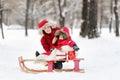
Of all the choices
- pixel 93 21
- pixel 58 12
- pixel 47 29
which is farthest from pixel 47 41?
pixel 58 12

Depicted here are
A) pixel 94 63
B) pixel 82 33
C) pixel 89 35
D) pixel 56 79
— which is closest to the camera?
pixel 56 79

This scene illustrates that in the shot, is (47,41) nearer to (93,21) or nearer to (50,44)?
(50,44)

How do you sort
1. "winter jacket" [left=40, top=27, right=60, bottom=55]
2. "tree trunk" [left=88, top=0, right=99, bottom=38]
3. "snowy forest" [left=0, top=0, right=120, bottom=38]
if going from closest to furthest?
"winter jacket" [left=40, top=27, right=60, bottom=55]
"tree trunk" [left=88, top=0, right=99, bottom=38]
"snowy forest" [left=0, top=0, right=120, bottom=38]

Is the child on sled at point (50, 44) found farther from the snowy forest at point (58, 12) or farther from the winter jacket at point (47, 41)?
the snowy forest at point (58, 12)

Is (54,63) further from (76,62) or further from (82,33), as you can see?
(82,33)

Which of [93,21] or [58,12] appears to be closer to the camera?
[93,21]

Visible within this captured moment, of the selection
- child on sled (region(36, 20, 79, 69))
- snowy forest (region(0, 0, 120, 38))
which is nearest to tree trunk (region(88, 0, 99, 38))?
snowy forest (region(0, 0, 120, 38))

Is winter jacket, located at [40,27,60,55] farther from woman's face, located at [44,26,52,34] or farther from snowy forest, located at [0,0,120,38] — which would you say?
snowy forest, located at [0,0,120,38]

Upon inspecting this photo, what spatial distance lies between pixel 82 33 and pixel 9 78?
1598cm

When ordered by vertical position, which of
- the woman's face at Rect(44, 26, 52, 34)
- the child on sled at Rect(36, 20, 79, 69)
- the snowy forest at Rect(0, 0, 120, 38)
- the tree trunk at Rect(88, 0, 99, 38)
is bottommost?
the child on sled at Rect(36, 20, 79, 69)

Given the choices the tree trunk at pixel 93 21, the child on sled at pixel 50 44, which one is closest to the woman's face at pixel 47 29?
the child on sled at pixel 50 44

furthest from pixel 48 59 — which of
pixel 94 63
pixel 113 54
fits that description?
pixel 113 54

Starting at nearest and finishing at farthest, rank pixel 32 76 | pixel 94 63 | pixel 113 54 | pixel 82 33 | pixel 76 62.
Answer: pixel 32 76
pixel 76 62
pixel 94 63
pixel 113 54
pixel 82 33

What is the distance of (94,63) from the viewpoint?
1109cm
